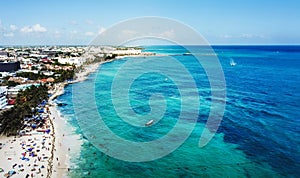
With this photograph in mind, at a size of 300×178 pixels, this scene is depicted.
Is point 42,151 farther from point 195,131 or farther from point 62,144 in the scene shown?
point 195,131

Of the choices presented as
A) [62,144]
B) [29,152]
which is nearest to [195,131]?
[62,144]

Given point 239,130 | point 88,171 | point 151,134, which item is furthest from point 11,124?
point 239,130

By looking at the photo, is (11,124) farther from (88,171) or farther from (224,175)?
(224,175)

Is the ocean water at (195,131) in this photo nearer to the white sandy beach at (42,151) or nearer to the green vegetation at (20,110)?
the white sandy beach at (42,151)

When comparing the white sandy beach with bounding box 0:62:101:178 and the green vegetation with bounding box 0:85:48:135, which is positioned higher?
the green vegetation with bounding box 0:85:48:135

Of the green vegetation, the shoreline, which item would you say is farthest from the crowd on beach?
the green vegetation

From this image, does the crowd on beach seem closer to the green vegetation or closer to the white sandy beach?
the white sandy beach

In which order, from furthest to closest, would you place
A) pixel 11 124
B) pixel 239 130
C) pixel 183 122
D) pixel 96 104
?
pixel 96 104, pixel 183 122, pixel 239 130, pixel 11 124

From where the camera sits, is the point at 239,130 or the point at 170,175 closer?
the point at 170,175

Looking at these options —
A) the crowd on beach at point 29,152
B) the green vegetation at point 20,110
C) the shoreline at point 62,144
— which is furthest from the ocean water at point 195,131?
the green vegetation at point 20,110
